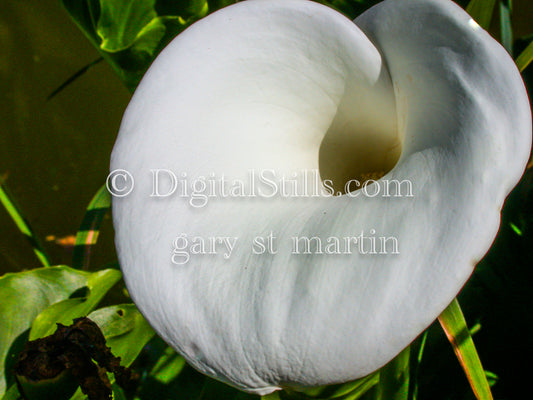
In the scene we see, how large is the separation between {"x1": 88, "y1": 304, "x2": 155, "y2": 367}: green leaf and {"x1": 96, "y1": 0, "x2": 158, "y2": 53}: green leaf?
0.36 m

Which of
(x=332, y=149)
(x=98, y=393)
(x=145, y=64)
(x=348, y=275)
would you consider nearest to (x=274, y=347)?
(x=348, y=275)

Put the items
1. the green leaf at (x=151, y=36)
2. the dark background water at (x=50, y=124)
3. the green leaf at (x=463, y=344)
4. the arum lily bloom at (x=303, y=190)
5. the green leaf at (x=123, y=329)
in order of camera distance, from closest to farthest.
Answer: the arum lily bloom at (x=303, y=190) < the green leaf at (x=463, y=344) < the green leaf at (x=123, y=329) < the green leaf at (x=151, y=36) < the dark background water at (x=50, y=124)

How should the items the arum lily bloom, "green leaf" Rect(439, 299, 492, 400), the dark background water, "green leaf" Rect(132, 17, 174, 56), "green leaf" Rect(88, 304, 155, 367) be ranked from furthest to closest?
the dark background water
"green leaf" Rect(132, 17, 174, 56)
"green leaf" Rect(88, 304, 155, 367)
"green leaf" Rect(439, 299, 492, 400)
the arum lily bloom

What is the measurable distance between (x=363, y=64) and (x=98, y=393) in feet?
1.16

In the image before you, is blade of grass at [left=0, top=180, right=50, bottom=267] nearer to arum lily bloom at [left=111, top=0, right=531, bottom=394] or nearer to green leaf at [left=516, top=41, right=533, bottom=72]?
arum lily bloom at [left=111, top=0, right=531, bottom=394]

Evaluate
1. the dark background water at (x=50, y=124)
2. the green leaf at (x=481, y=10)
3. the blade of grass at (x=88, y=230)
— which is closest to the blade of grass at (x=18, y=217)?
the blade of grass at (x=88, y=230)

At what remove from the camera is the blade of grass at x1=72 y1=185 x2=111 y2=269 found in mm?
773

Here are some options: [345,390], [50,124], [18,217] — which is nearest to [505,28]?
[345,390]

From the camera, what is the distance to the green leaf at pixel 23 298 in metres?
0.56

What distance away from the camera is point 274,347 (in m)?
0.32

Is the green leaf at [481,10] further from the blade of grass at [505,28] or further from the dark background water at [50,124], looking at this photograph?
the dark background water at [50,124]

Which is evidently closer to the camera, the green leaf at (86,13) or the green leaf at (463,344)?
the green leaf at (463,344)

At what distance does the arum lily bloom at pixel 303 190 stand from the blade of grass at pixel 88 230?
387 millimetres

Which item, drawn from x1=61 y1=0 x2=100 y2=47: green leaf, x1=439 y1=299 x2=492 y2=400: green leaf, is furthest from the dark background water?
x1=439 y1=299 x2=492 y2=400: green leaf
